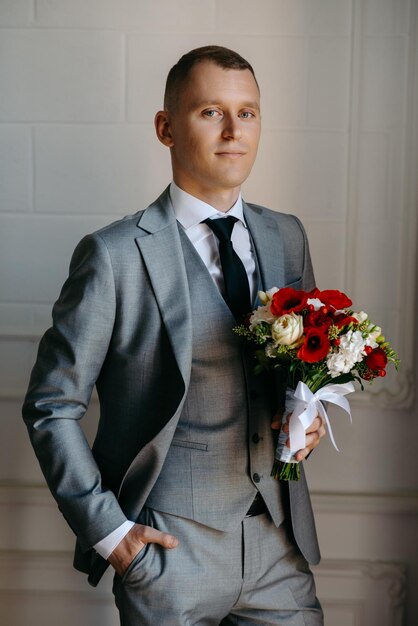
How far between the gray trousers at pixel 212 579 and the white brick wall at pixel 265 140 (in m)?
0.69

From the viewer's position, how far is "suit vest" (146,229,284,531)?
6.21ft

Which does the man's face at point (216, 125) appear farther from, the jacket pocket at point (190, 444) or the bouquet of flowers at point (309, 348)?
the jacket pocket at point (190, 444)

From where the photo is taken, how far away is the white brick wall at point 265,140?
2502mm

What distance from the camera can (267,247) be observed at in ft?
6.79

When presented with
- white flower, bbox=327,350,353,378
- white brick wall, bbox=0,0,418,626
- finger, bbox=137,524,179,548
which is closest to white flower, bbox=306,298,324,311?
white flower, bbox=327,350,353,378

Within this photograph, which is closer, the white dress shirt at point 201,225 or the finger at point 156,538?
the finger at point 156,538

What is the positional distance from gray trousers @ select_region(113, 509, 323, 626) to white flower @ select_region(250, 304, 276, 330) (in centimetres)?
50

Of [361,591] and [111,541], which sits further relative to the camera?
[361,591]

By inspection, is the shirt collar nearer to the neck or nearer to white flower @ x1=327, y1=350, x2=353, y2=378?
the neck

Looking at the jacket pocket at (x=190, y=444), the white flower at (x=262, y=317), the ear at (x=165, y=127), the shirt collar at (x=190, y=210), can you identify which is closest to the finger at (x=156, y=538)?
the jacket pocket at (x=190, y=444)

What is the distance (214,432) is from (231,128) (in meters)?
0.72

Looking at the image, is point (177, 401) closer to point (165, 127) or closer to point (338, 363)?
point (338, 363)

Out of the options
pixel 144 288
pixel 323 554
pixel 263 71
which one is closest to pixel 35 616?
pixel 323 554

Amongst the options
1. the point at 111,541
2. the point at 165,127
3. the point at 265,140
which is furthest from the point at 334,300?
the point at 265,140
